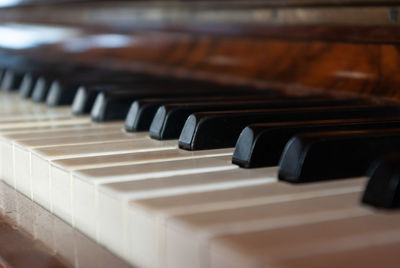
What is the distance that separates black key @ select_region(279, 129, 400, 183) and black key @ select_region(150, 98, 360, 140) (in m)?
0.30

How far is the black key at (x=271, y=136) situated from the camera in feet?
2.63

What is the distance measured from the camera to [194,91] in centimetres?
132

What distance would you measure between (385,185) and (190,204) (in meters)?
0.18

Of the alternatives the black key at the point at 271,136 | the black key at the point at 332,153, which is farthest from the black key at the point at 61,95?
the black key at the point at 332,153

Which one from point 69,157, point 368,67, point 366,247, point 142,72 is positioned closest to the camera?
point 366,247

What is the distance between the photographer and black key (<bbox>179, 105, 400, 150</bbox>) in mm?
930

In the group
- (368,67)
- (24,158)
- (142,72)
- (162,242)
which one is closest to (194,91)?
(368,67)

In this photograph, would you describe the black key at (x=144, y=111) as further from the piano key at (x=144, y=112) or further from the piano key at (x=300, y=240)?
the piano key at (x=300, y=240)

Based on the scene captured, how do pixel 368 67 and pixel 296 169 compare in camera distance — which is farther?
pixel 368 67

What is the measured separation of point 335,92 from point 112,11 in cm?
101

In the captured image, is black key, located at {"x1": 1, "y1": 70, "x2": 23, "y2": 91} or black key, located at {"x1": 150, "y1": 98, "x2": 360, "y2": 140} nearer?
black key, located at {"x1": 150, "y1": 98, "x2": 360, "y2": 140}

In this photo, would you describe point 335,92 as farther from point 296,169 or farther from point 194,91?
point 296,169

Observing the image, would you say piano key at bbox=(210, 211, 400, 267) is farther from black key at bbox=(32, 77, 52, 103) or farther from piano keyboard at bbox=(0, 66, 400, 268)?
black key at bbox=(32, 77, 52, 103)

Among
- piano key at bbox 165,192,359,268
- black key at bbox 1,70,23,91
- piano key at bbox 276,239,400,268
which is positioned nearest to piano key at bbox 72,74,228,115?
black key at bbox 1,70,23,91
